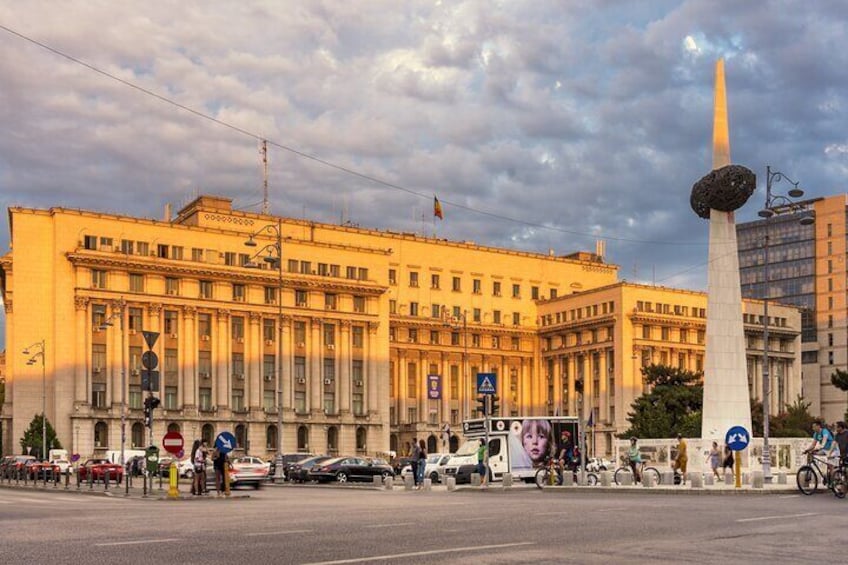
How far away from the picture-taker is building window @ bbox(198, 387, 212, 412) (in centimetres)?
9919

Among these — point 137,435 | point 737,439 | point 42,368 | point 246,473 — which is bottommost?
point 137,435

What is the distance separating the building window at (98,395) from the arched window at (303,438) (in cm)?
1781

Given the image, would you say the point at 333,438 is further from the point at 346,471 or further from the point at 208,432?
the point at 346,471

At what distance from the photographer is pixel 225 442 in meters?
33.9

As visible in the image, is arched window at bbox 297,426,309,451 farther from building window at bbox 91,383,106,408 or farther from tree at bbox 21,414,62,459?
tree at bbox 21,414,62,459

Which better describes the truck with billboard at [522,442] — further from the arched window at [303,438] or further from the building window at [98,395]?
the arched window at [303,438]

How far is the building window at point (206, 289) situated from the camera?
10012 cm

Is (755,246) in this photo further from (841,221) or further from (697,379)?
(697,379)

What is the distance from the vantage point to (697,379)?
311 feet

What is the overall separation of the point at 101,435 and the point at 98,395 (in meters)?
3.18

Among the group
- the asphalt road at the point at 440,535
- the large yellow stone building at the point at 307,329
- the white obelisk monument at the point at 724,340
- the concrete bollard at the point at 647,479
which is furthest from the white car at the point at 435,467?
the asphalt road at the point at 440,535

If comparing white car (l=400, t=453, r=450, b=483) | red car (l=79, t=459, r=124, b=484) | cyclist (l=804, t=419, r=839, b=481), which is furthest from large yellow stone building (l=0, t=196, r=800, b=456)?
cyclist (l=804, t=419, r=839, b=481)

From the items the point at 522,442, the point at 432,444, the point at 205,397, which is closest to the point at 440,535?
the point at 522,442

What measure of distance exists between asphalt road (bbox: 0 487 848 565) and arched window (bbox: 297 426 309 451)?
259 ft
